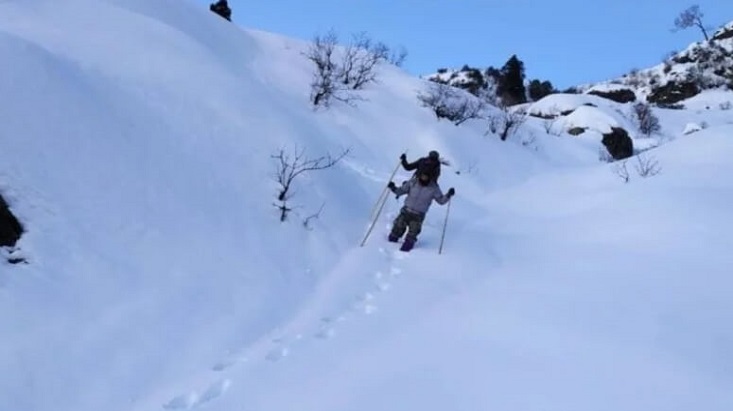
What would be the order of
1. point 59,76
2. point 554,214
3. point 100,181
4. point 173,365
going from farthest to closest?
point 554,214 < point 59,76 < point 100,181 < point 173,365

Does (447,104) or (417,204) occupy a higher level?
(447,104)

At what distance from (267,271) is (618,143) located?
21.5 m

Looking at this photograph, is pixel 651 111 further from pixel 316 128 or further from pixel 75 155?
pixel 75 155

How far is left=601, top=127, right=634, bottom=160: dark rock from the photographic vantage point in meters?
22.9

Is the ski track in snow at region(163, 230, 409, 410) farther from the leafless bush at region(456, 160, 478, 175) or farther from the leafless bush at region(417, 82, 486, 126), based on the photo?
the leafless bush at region(417, 82, 486, 126)

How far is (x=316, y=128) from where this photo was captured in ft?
36.0

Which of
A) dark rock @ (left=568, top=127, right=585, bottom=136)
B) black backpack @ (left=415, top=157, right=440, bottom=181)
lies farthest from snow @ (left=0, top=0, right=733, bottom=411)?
dark rock @ (left=568, top=127, right=585, bottom=136)

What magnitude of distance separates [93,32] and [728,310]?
9720 mm

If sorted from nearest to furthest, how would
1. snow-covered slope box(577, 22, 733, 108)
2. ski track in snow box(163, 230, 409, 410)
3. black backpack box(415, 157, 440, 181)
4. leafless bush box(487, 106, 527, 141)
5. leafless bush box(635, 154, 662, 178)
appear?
ski track in snow box(163, 230, 409, 410) < black backpack box(415, 157, 440, 181) < leafless bush box(635, 154, 662, 178) < leafless bush box(487, 106, 527, 141) < snow-covered slope box(577, 22, 733, 108)

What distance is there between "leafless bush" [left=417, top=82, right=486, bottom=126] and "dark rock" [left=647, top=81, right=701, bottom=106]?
26.5m

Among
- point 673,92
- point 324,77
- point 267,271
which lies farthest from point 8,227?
point 673,92

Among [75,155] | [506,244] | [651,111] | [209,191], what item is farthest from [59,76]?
[651,111]

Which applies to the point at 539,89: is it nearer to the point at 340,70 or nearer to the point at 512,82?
the point at 512,82

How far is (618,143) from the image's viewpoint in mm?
23422
